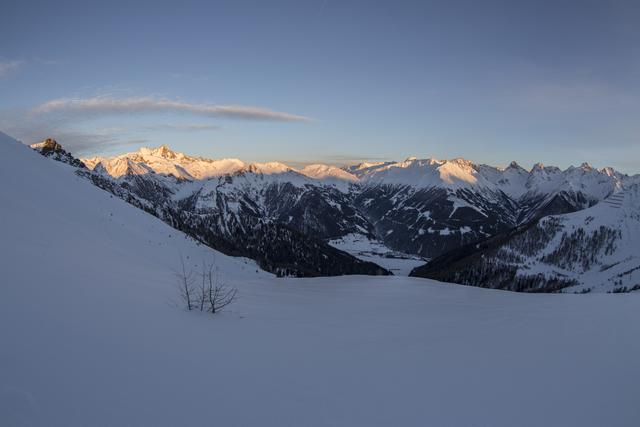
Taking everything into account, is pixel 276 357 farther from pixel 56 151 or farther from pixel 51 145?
pixel 51 145

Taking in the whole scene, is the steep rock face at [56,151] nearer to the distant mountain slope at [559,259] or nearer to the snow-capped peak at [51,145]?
the snow-capped peak at [51,145]

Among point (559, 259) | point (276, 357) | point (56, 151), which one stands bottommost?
point (559, 259)

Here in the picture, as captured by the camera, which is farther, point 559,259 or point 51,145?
point 559,259

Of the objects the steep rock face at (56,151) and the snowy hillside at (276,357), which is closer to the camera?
the snowy hillside at (276,357)

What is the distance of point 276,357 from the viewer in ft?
23.6

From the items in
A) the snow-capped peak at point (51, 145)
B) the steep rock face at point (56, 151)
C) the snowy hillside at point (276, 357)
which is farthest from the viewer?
the snow-capped peak at point (51, 145)

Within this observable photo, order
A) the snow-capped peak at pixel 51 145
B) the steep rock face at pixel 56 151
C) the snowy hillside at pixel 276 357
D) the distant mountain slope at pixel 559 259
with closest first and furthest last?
the snowy hillside at pixel 276 357 < the steep rock face at pixel 56 151 < the snow-capped peak at pixel 51 145 < the distant mountain slope at pixel 559 259

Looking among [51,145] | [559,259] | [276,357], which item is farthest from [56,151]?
[559,259]

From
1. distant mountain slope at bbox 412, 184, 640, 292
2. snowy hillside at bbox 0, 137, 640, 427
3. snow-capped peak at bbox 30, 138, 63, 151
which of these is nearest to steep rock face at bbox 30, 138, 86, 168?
snow-capped peak at bbox 30, 138, 63, 151

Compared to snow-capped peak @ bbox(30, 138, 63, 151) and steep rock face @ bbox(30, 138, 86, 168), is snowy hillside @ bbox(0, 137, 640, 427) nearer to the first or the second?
steep rock face @ bbox(30, 138, 86, 168)

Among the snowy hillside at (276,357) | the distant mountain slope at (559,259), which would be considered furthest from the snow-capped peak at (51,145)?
the distant mountain slope at (559,259)

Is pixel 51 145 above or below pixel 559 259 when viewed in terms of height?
above

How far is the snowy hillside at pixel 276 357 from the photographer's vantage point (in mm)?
4688

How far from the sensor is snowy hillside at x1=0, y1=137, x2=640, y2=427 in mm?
4688
